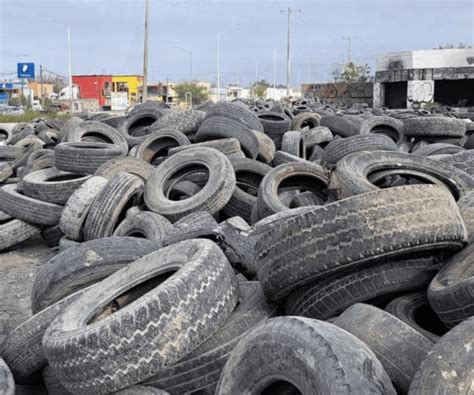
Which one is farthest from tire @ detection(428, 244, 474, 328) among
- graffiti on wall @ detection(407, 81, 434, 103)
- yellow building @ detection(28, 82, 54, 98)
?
yellow building @ detection(28, 82, 54, 98)

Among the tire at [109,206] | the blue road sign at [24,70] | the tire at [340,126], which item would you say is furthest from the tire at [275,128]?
the blue road sign at [24,70]

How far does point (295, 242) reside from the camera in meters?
3.61

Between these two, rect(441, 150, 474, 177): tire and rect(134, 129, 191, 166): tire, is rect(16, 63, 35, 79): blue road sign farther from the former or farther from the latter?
rect(441, 150, 474, 177): tire

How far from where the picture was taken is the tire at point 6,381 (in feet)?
12.3

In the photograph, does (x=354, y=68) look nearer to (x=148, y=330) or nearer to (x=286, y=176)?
(x=286, y=176)

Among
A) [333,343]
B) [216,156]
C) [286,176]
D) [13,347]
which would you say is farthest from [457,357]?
[216,156]

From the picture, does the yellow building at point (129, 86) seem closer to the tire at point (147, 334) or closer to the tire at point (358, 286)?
the tire at point (147, 334)

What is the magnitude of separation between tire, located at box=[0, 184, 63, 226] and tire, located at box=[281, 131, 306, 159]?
12.4 feet

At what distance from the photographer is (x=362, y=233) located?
346 cm

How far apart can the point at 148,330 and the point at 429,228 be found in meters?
1.73

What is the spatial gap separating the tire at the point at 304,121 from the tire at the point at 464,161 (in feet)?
16.1

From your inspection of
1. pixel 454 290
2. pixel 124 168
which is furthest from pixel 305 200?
pixel 454 290

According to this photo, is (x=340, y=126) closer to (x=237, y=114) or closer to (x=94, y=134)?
(x=237, y=114)

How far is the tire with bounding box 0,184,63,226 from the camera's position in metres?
7.71
